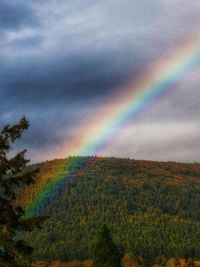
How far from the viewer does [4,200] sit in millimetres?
31188

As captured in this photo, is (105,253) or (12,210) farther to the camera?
(105,253)

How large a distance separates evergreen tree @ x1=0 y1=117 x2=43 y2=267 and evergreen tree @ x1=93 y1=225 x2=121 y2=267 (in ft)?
93.0

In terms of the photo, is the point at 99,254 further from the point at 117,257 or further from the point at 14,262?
the point at 14,262

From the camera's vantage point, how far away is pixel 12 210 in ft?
103

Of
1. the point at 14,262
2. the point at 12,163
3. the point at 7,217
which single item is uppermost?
the point at 12,163

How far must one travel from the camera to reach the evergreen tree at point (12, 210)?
3125 cm

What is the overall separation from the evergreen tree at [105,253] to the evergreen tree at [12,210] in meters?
28.3

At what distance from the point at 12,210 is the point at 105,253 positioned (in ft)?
98.7

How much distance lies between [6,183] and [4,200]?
949 millimetres

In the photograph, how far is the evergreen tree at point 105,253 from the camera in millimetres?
59719

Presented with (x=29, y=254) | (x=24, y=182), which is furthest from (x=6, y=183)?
(x=29, y=254)

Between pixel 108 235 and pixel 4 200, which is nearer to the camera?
pixel 4 200

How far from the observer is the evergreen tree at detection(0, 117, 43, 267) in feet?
103

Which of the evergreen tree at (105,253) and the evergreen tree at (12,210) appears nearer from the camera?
the evergreen tree at (12,210)
